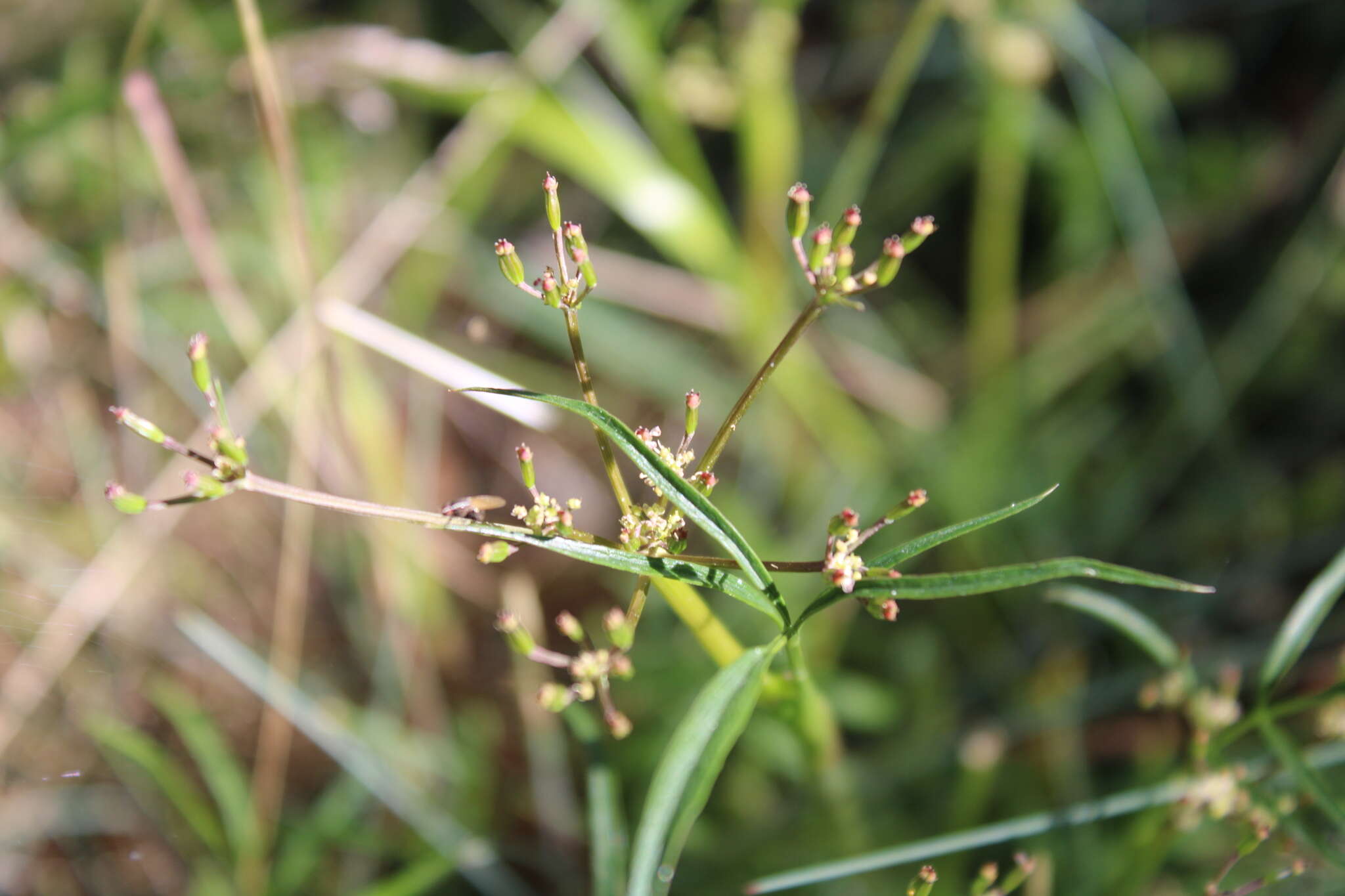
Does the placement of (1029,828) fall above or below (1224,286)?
below

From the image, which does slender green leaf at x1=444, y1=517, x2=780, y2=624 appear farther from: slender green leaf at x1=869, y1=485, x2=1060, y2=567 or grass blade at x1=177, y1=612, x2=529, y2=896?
grass blade at x1=177, y1=612, x2=529, y2=896

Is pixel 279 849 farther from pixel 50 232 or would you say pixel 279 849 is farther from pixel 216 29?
pixel 216 29

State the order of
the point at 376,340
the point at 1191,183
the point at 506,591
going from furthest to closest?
1. the point at 1191,183
2. the point at 506,591
3. the point at 376,340

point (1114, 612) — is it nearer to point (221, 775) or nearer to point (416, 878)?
point (416, 878)

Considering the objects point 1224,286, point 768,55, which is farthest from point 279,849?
point 1224,286

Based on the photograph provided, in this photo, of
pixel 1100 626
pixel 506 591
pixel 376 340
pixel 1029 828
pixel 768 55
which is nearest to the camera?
pixel 1029 828

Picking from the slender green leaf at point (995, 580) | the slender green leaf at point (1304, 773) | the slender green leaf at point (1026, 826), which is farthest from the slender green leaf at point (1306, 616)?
the slender green leaf at point (995, 580)
